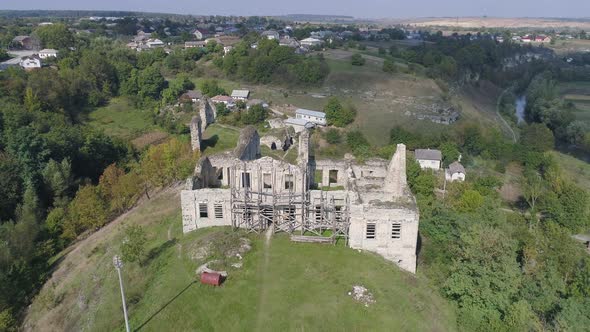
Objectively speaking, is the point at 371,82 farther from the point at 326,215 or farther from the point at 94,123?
the point at 326,215

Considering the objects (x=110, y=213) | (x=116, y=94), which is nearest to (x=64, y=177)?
(x=110, y=213)

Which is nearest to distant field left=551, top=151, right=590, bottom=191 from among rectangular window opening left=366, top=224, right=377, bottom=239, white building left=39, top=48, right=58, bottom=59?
rectangular window opening left=366, top=224, right=377, bottom=239

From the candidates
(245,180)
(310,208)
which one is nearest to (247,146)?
(245,180)

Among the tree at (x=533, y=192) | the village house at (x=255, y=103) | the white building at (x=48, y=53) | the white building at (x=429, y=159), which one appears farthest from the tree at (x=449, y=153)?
the white building at (x=48, y=53)

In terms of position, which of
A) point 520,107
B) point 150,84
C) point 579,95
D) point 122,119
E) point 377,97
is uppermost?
point 150,84

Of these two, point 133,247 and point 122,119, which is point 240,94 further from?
point 133,247

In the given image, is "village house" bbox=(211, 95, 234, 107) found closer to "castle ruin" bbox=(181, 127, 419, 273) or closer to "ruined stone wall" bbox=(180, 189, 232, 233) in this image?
"castle ruin" bbox=(181, 127, 419, 273)

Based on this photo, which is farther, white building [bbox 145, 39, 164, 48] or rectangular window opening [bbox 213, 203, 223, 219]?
white building [bbox 145, 39, 164, 48]
